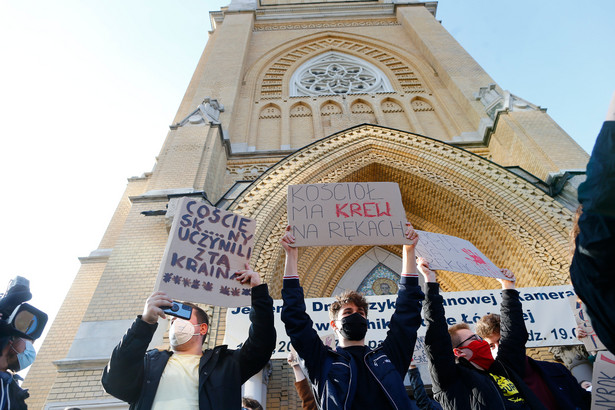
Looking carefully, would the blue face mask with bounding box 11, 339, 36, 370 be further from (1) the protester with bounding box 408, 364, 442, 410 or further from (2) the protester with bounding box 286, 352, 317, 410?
(1) the protester with bounding box 408, 364, 442, 410

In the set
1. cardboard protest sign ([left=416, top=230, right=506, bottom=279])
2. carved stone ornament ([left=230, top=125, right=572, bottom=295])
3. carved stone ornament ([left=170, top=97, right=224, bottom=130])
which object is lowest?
cardboard protest sign ([left=416, top=230, right=506, bottom=279])

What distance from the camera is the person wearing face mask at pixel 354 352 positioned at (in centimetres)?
189

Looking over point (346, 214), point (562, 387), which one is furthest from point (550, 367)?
point (346, 214)

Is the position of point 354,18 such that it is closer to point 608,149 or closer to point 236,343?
point 236,343

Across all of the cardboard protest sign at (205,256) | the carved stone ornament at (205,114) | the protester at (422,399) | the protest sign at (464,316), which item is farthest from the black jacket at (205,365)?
the carved stone ornament at (205,114)

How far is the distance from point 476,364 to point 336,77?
40.8 feet

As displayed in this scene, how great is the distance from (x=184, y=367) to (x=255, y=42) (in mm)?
15166

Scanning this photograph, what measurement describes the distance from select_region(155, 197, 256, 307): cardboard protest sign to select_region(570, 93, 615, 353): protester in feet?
6.35

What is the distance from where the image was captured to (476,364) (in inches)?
98.3

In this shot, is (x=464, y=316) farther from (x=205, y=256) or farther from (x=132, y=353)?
(x=132, y=353)

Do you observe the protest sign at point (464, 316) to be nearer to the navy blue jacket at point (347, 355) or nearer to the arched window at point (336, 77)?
the navy blue jacket at point (347, 355)

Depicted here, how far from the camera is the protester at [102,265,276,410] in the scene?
198 cm

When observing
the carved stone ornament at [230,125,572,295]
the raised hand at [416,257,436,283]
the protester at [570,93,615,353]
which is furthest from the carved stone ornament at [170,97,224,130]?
the protester at [570,93,615,353]

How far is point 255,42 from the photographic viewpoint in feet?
50.3
